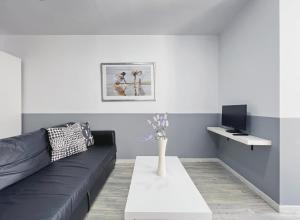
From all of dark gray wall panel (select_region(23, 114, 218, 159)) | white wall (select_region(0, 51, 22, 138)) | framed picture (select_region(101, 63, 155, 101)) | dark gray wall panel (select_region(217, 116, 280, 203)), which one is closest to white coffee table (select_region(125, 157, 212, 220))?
dark gray wall panel (select_region(217, 116, 280, 203))

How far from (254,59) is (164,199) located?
2182 mm

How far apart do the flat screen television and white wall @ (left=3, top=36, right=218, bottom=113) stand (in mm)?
1039

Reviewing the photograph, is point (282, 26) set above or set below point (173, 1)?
below

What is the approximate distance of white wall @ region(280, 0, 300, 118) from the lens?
6.82 ft

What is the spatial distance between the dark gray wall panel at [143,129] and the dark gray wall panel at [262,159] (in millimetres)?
809

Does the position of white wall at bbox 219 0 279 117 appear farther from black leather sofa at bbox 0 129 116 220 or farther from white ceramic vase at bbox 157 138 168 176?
black leather sofa at bbox 0 129 116 220

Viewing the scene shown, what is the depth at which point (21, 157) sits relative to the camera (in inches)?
75.3

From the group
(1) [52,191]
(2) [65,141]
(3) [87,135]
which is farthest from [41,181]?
(3) [87,135]

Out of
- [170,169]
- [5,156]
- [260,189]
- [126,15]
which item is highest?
[126,15]

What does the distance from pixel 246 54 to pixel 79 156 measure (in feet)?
9.07

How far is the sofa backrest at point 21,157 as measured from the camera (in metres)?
1.71

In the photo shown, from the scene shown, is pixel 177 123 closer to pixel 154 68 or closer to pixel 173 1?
pixel 154 68

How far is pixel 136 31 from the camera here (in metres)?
3.73

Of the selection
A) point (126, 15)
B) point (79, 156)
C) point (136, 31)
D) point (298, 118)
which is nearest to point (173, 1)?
point (126, 15)
